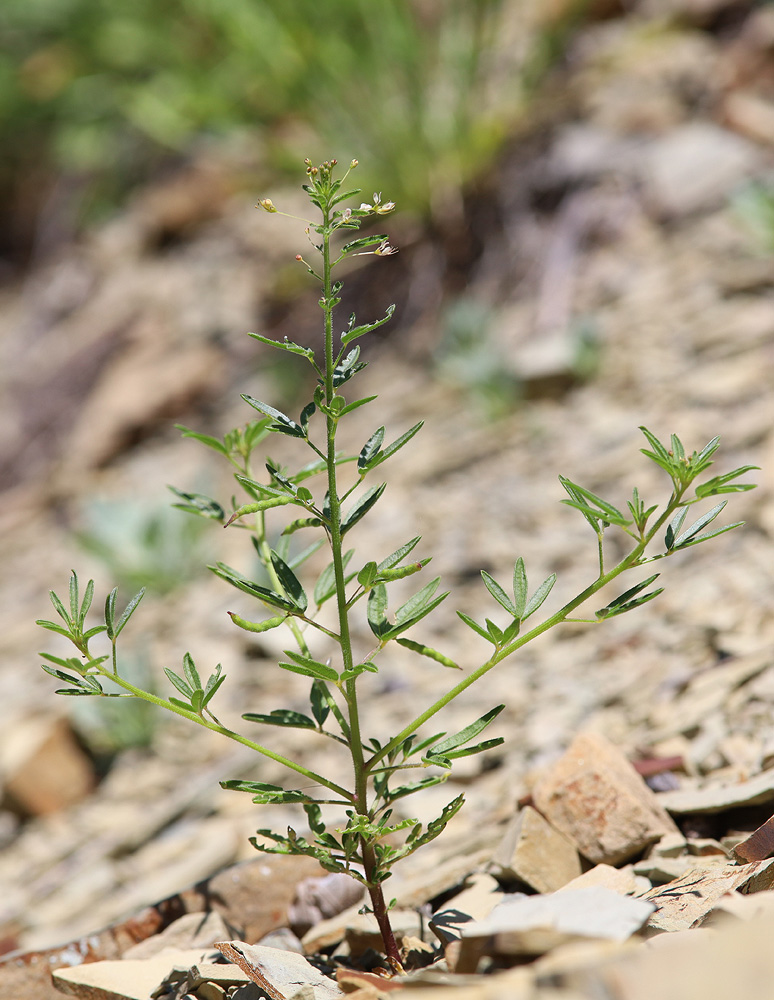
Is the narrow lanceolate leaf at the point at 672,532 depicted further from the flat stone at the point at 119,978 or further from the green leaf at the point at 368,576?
the flat stone at the point at 119,978

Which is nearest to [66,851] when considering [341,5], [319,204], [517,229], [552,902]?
[552,902]

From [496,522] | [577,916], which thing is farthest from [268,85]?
[577,916]

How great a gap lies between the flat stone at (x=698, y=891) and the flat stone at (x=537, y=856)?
110 millimetres

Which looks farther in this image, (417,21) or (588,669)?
(417,21)

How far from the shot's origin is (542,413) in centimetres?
235

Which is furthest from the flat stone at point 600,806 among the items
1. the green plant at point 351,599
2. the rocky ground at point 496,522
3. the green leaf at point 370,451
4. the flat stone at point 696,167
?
the flat stone at point 696,167

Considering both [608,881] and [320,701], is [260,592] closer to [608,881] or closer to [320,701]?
[320,701]

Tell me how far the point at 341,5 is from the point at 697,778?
304 cm

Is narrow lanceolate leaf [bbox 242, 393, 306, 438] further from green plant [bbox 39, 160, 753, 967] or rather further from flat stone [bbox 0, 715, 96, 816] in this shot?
flat stone [bbox 0, 715, 96, 816]

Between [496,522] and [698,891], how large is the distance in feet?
A: 4.33

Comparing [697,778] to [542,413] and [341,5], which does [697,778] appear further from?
[341,5]

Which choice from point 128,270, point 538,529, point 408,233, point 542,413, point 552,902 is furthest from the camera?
point 128,270

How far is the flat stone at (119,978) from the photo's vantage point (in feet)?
2.61

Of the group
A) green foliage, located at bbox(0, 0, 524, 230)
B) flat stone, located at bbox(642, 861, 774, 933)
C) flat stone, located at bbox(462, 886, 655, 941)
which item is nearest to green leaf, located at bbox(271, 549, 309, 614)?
flat stone, located at bbox(462, 886, 655, 941)
